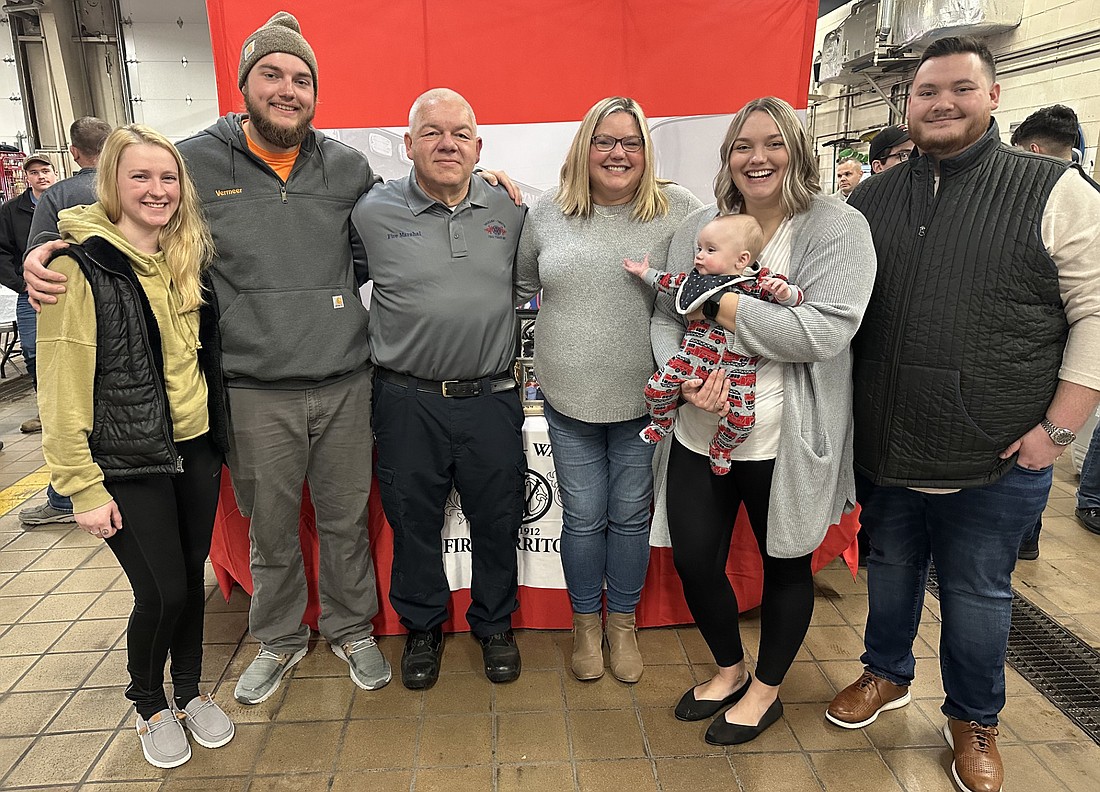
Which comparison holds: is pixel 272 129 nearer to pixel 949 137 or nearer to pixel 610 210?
pixel 610 210

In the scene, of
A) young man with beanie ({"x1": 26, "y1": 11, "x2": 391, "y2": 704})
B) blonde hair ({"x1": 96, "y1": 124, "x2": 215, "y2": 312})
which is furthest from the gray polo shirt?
blonde hair ({"x1": 96, "y1": 124, "x2": 215, "y2": 312})

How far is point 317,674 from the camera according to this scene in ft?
7.93

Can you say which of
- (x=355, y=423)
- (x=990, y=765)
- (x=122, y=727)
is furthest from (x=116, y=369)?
(x=990, y=765)

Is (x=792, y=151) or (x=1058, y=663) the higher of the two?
(x=792, y=151)

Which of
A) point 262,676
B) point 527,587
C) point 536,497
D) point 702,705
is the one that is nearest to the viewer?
point 702,705

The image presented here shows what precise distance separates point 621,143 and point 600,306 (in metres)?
0.46

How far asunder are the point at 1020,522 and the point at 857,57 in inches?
315

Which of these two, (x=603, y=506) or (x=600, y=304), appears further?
(x=603, y=506)

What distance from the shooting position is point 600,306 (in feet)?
A: 6.64

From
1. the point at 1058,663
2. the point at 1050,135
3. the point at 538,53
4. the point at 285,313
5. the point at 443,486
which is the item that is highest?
the point at 538,53

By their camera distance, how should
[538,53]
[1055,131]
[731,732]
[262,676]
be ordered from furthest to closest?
1. [538,53]
2. [1055,131]
3. [262,676]
4. [731,732]

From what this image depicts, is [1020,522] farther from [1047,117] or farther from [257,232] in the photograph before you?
[1047,117]

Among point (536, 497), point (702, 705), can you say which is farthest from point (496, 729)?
point (536, 497)

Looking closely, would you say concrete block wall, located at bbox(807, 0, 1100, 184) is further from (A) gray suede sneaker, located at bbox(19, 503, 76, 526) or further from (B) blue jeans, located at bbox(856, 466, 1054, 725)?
A: (A) gray suede sneaker, located at bbox(19, 503, 76, 526)
